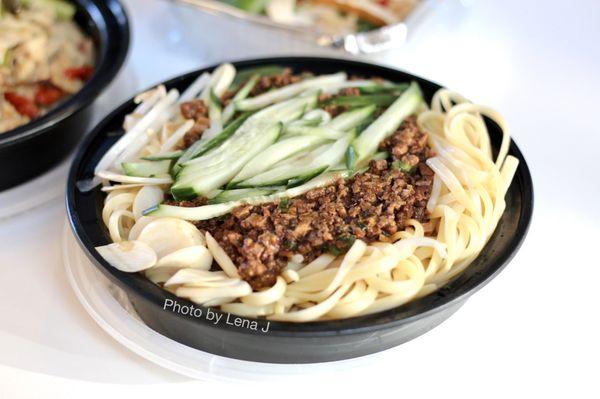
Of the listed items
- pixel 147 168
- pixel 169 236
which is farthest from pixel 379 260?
pixel 147 168

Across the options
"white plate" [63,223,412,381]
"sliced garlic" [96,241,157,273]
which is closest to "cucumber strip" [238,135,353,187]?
"sliced garlic" [96,241,157,273]

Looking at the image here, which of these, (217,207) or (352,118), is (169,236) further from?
(352,118)

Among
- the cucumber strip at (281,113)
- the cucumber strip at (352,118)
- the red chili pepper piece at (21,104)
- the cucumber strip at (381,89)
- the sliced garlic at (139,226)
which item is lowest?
the red chili pepper piece at (21,104)

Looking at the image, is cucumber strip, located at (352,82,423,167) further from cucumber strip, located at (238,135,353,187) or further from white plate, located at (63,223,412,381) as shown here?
white plate, located at (63,223,412,381)

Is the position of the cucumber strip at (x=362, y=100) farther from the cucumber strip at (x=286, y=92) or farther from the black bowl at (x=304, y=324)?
the black bowl at (x=304, y=324)

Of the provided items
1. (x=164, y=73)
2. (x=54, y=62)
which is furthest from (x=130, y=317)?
(x=164, y=73)

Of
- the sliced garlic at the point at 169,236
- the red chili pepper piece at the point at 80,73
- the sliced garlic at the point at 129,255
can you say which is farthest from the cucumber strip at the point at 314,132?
the red chili pepper piece at the point at 80,73
